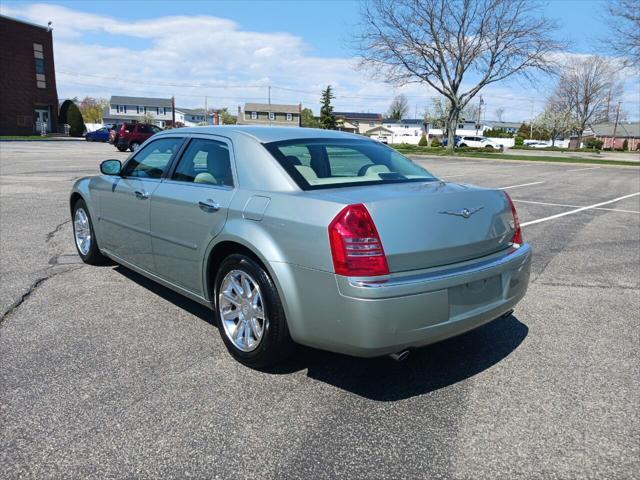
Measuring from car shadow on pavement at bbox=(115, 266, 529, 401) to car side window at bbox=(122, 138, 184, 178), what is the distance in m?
1.97

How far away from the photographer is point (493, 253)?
3.38 m

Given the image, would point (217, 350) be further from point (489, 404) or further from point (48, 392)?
point (489, 404)

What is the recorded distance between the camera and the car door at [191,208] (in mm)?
3625

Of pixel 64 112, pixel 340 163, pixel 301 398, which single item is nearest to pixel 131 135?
pixel 340 163

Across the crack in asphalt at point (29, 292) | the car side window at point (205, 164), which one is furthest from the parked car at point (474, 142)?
the car side window at point (205, 164)

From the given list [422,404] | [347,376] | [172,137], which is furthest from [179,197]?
[422,404]

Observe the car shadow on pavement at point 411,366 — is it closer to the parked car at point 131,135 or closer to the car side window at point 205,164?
the car side window at point 205,164

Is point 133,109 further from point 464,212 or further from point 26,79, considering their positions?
point 464,212

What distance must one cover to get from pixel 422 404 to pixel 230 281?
145 centimetres

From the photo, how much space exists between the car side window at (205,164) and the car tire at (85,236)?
76.6 inches

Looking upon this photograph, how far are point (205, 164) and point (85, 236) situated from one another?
102 inches

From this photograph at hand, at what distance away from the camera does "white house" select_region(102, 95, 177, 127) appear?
112 meters

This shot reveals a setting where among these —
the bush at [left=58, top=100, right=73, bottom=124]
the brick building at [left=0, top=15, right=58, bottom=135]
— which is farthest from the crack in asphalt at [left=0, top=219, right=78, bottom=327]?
the bush at [left=58, top=100, right=73, bottom=124]

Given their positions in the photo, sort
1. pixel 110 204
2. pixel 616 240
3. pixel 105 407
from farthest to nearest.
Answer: pixel 616 240
pixel 110 204
pixel 105 407
